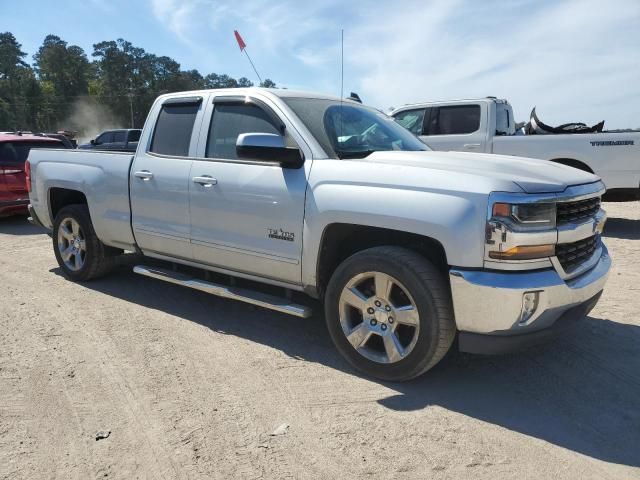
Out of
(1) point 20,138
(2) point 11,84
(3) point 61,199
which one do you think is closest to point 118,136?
(1) point 20,138

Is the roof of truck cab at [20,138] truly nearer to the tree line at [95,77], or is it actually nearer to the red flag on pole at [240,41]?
the red flag on pole at [240,41]

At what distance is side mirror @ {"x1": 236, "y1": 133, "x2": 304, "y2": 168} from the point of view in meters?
3.46

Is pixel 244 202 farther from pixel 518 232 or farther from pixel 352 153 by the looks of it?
pixel 518 232

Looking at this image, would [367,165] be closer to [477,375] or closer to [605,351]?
[477,375]

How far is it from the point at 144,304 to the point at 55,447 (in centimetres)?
233

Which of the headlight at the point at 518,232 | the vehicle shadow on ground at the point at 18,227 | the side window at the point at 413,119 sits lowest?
the vehicle shadow on ground at the point at 18,227

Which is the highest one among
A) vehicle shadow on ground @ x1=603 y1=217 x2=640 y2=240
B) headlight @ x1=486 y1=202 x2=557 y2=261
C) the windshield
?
the windshield

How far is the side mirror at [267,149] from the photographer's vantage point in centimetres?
346

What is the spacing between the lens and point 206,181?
13.3 feet

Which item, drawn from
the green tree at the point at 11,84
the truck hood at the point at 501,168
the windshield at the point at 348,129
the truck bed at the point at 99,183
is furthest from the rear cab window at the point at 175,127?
the green tree at the point at 11,84

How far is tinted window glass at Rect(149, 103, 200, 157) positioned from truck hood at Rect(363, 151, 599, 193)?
1.75 m

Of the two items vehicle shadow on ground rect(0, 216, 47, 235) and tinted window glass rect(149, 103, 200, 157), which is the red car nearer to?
vehicle shadow on ground rect(0, 216, 47, 235)

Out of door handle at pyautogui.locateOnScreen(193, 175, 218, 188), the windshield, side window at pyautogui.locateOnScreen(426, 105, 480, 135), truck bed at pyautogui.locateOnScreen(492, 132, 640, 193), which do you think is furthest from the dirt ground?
side window at pyautogui.locateOnScreen(426, 105, 480, 135)

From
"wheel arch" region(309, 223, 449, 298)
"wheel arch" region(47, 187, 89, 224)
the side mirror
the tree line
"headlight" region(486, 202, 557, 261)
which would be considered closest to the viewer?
"headlight" region(486, 202, 557, 261)
